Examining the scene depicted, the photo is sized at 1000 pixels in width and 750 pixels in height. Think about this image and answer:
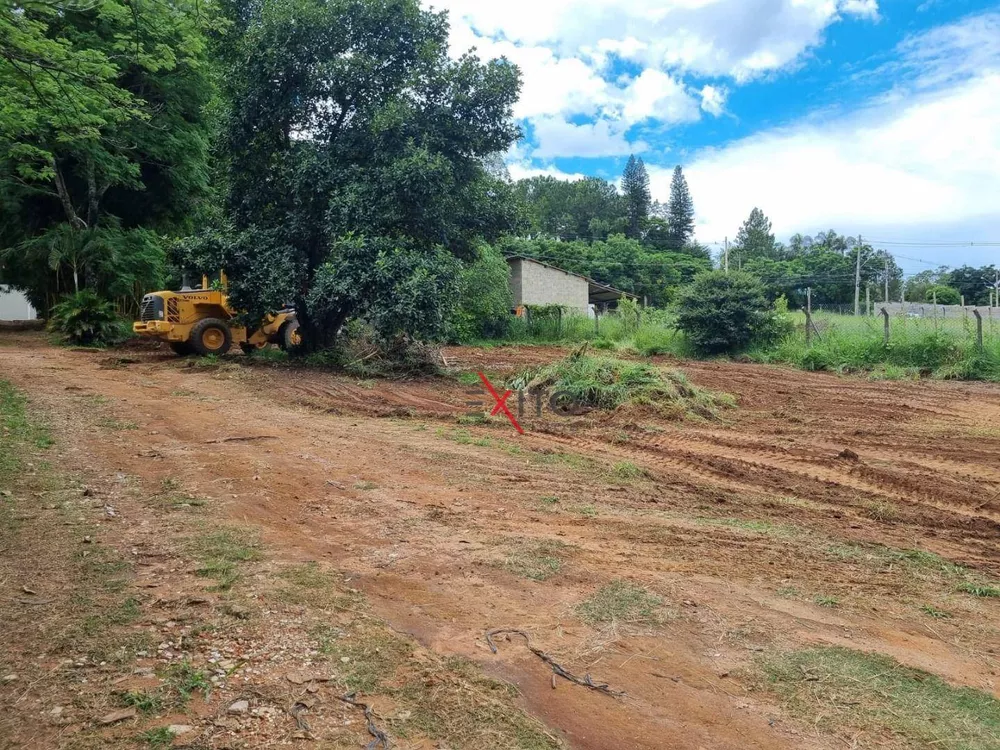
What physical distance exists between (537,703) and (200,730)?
4.47ft

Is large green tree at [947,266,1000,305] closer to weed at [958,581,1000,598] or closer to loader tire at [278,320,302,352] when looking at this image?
loader tire at [278,320,302,352]

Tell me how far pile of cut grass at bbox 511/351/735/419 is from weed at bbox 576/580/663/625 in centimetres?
664

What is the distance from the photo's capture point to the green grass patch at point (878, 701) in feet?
9.45

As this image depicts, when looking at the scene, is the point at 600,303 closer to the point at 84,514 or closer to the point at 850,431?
the point at 850,431

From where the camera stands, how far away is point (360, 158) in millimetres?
15266

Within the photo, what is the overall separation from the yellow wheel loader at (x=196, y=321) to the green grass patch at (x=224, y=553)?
12.1 metres

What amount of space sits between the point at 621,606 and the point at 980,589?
2384 mm

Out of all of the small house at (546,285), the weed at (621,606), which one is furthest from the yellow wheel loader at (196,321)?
the small house at (546,285)

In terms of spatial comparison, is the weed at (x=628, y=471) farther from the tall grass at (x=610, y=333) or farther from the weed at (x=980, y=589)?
the tall grass at (x=610, y=333)

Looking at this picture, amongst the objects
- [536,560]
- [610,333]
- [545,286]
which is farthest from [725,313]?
[545,286]

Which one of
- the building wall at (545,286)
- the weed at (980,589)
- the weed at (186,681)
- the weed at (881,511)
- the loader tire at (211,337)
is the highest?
the building wall at (545,286)

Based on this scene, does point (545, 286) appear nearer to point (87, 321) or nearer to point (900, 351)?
point (900, 351)

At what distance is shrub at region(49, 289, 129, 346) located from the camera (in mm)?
20297

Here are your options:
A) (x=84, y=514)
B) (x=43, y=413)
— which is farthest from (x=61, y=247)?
(x=84, y=514)
